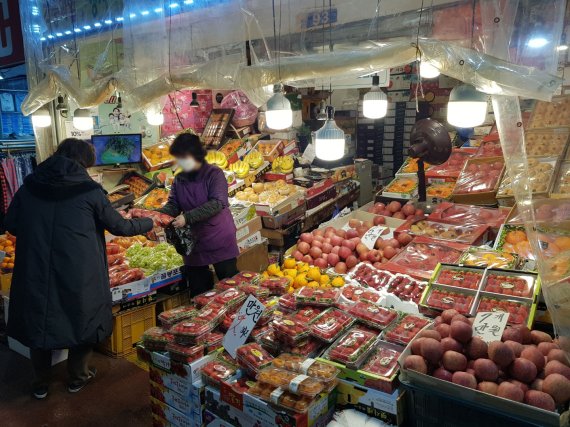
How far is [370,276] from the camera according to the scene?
3.84 m

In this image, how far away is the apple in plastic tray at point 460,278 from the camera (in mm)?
3131

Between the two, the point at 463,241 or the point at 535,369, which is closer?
the point at 535,369

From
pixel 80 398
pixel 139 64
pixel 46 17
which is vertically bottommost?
pixel 80 398

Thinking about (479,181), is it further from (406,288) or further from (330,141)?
(330,141)

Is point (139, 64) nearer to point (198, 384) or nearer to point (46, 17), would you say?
point (46, 17)

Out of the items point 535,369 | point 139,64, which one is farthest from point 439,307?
point 139,64

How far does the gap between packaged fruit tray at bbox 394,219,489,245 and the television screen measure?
174 inches

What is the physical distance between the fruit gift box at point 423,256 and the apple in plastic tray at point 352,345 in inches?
47.9

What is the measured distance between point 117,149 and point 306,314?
5.21 meters

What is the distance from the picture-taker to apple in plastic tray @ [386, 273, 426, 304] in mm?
3434

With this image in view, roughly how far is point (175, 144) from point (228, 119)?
4.25 metres

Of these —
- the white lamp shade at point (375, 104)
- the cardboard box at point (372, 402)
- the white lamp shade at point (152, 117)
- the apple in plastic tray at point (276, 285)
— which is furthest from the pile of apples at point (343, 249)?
the white lamp shade at point (152, 117)

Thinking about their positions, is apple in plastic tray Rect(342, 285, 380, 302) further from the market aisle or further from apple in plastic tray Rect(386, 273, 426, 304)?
the market aisle

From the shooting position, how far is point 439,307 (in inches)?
117
